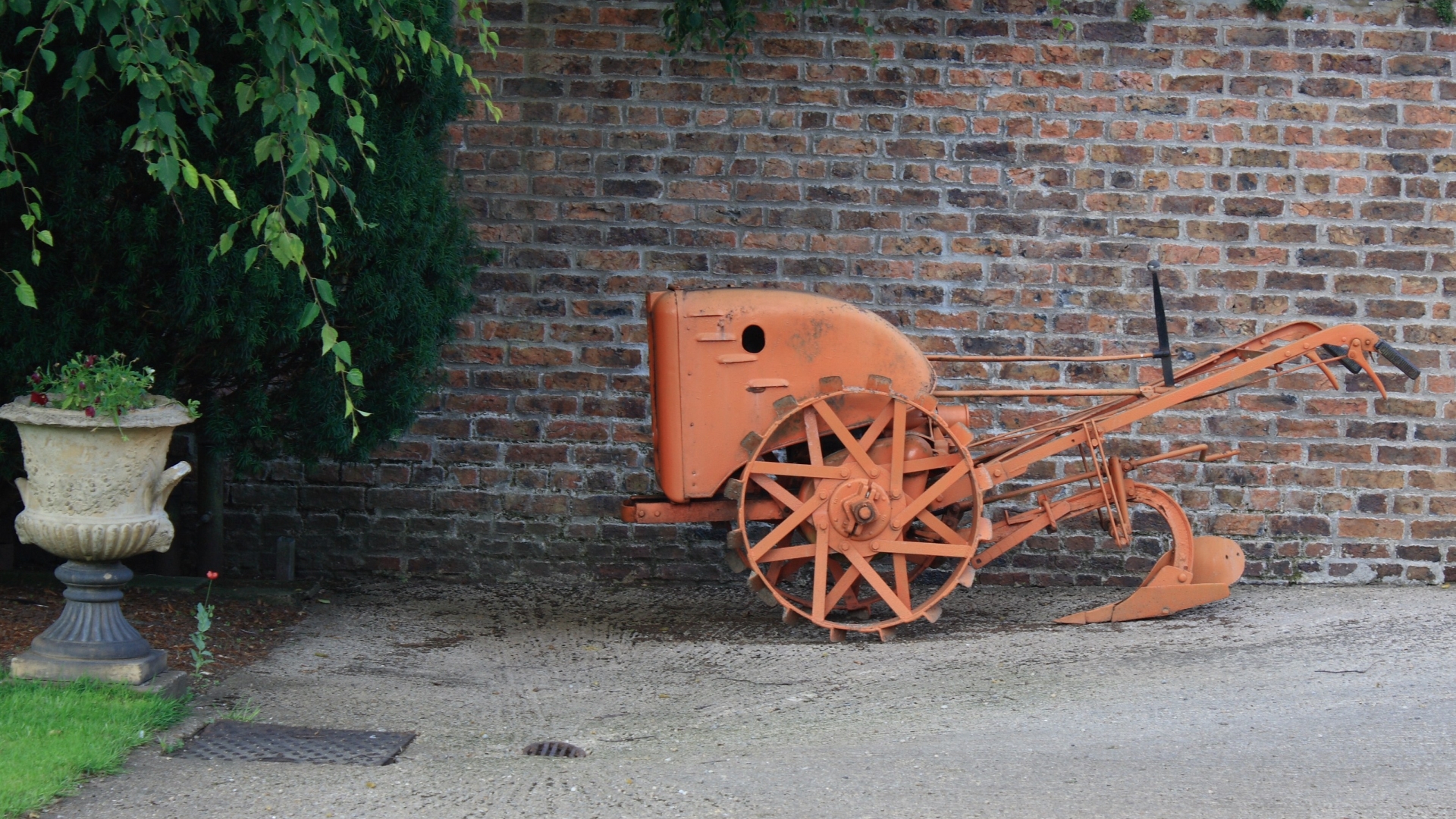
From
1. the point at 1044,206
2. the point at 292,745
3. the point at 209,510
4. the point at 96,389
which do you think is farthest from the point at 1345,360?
the point at 209,510

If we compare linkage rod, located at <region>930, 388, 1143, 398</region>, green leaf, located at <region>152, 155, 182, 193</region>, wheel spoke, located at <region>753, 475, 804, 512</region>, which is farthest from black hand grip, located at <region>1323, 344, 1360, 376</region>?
green leaf, located at <region>152, 155, 182, 193</region>

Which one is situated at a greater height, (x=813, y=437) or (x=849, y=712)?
(x=813, y=437)

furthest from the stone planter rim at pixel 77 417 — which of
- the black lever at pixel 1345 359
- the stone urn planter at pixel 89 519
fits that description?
the black lever at pixel 1345 359

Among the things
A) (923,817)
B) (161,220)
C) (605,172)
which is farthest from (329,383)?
(923,817)

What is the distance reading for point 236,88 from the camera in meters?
3.92

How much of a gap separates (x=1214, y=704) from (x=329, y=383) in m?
3.38

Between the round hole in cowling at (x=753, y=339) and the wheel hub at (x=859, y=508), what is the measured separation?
2.05 feet

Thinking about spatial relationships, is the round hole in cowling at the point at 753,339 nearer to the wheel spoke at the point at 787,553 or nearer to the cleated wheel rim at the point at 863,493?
the cleated wheel rim at the point at 863,493

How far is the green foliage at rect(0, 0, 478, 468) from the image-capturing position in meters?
4.41

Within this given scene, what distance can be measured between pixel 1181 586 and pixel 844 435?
1521mm

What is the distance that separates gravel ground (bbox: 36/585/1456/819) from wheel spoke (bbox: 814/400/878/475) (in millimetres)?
715

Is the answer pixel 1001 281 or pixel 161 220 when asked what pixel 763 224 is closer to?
pixel 1001 281

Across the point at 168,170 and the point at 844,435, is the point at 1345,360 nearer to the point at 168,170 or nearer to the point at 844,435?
the point at 844,435

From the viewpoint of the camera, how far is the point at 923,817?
3.28m
